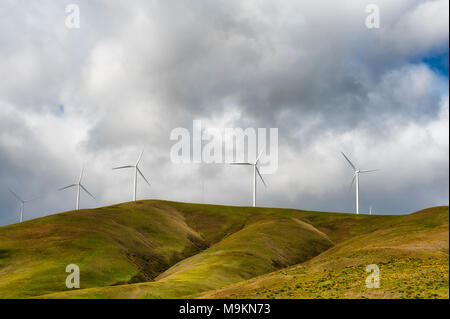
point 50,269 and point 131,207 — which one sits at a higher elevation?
point 131,207

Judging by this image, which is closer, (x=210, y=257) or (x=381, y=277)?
(x=381, y=277)

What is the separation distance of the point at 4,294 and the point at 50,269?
15696 millimetres

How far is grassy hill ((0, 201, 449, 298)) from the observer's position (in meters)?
60.8

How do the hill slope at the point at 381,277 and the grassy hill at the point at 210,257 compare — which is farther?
the grassy hill at the point at 210,257

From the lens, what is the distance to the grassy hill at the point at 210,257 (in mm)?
60819

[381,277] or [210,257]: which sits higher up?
[210,257]

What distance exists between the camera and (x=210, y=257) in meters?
110

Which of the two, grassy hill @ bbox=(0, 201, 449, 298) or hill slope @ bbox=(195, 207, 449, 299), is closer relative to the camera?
hill slope @ bbox=(195, 207, 449, 299)

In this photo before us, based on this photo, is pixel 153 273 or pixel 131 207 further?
pixel 131 207
